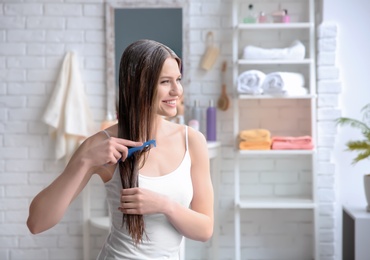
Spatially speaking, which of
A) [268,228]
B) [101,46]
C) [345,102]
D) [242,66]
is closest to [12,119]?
[101,46]

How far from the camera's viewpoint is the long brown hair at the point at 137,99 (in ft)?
4.30

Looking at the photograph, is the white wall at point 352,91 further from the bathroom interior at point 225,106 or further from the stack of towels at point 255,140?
the stack of towels at point 255,140

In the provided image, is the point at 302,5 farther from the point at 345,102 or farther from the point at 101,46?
the point at 101,46

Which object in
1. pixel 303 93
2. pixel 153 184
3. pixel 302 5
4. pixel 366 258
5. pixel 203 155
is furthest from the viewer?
pixel 302 5

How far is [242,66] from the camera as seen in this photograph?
4.30m

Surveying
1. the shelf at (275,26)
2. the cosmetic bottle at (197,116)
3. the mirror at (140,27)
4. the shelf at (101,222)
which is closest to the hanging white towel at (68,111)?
the mirror at (140,27)

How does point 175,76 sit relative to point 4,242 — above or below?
above

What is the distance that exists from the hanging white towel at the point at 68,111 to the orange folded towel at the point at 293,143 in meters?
1.35

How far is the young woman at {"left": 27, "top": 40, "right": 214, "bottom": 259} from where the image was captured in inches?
50.8

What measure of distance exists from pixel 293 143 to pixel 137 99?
9.17ft

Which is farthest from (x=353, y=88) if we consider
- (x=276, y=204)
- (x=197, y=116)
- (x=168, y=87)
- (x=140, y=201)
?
(x=140, y=201)

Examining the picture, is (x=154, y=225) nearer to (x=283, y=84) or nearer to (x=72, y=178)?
(x=72, y=178)

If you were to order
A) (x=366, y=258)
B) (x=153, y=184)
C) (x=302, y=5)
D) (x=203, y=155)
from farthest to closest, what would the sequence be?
(x=302, y=5) < (x=366, y=258) < (x=203, y=155) < (x=153, y=184)

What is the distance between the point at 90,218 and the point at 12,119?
36.7 inches
